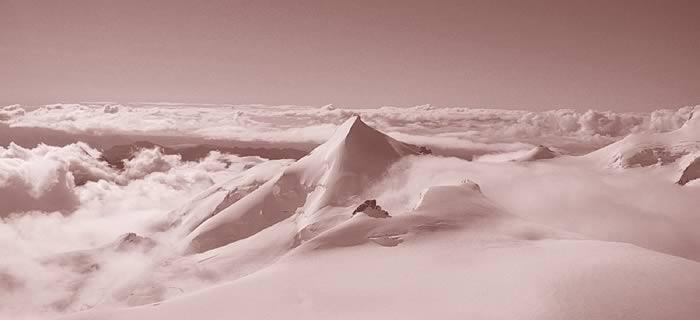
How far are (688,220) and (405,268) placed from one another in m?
162

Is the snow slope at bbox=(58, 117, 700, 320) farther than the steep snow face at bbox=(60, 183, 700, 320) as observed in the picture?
Yes

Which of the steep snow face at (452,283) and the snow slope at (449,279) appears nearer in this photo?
the steep snow face at (452,283)

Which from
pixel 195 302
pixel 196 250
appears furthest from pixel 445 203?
pixel 196 250

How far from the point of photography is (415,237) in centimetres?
8031

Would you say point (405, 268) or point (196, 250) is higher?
point (405, 268)

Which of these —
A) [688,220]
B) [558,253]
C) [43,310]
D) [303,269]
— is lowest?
[43,310]

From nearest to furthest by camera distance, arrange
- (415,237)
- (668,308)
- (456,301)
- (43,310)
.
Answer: (668,308), (456,301), (415,237), (43,310)

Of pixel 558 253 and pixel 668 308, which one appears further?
pixel 558 253

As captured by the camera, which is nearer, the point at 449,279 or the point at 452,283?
the point at 452,283

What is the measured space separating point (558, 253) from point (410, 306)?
69.4 ft

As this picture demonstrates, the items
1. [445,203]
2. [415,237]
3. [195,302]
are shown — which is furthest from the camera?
[445,203]

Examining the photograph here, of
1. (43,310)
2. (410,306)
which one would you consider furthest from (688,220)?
(43,310)

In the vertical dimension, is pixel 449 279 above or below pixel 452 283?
below

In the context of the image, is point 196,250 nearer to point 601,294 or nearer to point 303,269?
point 303,269
